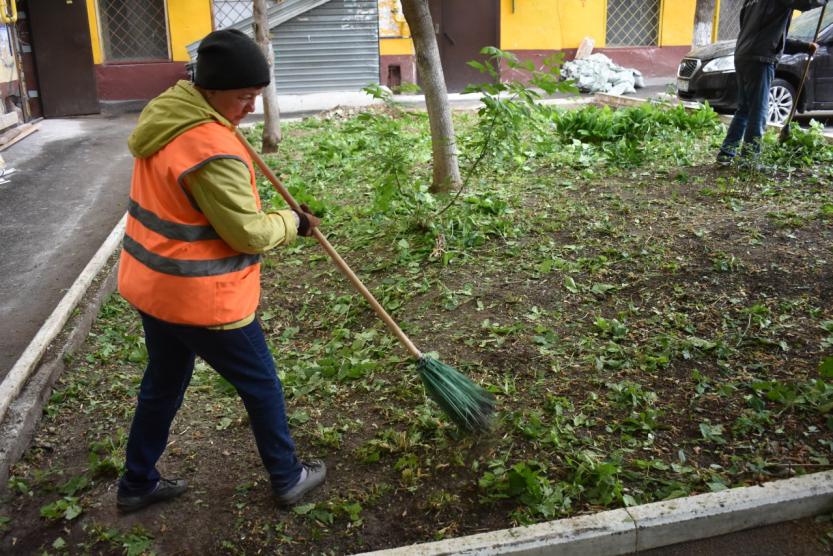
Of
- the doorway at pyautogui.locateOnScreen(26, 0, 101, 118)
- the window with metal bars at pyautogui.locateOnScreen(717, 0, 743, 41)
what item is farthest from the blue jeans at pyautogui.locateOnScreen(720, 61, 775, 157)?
the window with metal bars at pyautogui.locateOnScreen(717, 0, 743, 41)

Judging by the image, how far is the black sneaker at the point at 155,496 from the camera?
10.8 feet

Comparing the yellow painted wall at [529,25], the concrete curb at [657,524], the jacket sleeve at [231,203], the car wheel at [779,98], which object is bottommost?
the concrete curb at [657,524]

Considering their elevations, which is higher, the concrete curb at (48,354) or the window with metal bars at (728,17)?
the window with metal bars at (728,17)

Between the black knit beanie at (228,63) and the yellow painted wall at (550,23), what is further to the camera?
the yellow painted wall at (550,23)

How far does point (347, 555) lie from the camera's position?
2.99 metres

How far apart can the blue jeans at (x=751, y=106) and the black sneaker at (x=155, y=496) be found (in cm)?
599

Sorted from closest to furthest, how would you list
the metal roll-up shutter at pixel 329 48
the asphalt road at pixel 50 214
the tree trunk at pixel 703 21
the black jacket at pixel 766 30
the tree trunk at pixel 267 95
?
the asphalt road at pixel 50 214 → the black jacket at pixel 766 30 → the tree trunk at pixel 267 95 → the metal roll-up shutter at pixel 329 48 → the tree trunk at pixel 703 21

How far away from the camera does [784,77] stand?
10.8m

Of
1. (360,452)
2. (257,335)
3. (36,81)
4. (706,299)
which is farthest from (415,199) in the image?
(36,81)

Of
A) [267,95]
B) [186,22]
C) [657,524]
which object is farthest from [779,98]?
[186,22]

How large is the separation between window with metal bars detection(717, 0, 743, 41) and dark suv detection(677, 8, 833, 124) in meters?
9.18

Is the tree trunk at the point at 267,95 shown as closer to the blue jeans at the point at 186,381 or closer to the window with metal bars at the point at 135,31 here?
the blue jeans at the point at 186,381

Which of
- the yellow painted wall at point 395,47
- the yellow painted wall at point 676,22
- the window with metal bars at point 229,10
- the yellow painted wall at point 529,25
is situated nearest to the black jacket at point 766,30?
the yellow painted wall at point 395,47

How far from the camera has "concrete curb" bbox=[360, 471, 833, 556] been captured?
9.46 ft
